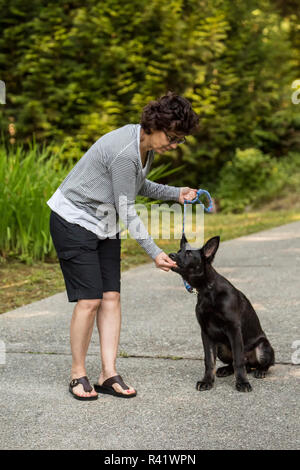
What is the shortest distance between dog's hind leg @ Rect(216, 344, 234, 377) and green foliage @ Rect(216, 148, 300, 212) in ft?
36.6

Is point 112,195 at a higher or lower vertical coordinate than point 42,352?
higher

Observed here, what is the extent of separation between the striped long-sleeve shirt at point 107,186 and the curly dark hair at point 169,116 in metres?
0.12

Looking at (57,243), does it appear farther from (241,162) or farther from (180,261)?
(241,162)

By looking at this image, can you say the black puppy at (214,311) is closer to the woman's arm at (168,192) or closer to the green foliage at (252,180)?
the woman's arm at (168,192)

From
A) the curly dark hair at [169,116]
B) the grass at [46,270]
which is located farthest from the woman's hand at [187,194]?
the grass at [46,270]

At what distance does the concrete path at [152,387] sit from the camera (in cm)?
327

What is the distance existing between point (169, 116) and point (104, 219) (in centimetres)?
71

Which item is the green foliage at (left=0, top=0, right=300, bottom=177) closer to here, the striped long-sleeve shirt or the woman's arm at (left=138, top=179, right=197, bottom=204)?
the woman's arm at (left=138, top=179, right=197, bottom=204)

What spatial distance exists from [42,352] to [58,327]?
648 millimetres

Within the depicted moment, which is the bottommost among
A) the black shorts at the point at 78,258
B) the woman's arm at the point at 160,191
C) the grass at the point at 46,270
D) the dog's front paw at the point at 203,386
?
the grass at the point at 46,270

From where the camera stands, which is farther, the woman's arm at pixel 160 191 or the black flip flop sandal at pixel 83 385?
the woman's arm at pixel 160 191

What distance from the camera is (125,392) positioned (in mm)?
3855

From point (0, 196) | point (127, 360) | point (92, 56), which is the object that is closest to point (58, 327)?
point (127, 360)

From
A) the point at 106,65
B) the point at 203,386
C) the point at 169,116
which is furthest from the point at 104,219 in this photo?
the point at 106,65
